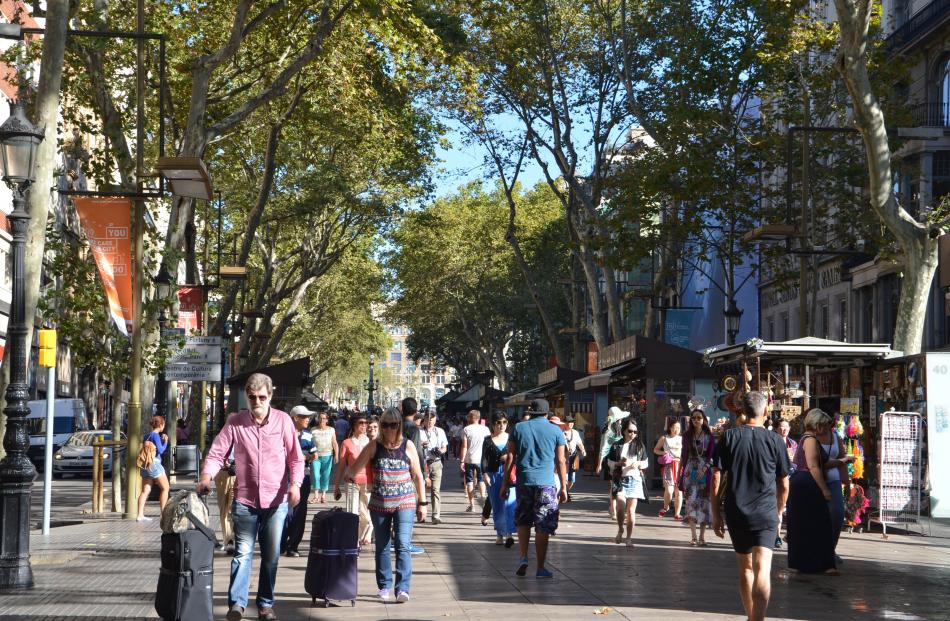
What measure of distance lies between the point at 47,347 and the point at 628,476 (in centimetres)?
692

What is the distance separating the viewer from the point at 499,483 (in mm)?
16422

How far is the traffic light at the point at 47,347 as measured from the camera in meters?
15.3

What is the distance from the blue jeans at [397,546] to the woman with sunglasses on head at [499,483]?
450cm

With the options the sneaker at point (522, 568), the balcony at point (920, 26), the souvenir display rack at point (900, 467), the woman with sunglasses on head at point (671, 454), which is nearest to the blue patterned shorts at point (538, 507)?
the sneaker at point (522, 568)

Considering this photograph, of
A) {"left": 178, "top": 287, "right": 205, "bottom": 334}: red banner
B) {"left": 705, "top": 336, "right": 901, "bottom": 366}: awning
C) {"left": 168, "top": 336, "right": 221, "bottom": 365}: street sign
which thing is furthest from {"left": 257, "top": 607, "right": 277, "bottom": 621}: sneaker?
{"left": 178, "top": 287, "right": 205, "bottom": 334}: red banner

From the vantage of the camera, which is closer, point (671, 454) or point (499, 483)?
point (499, 483)

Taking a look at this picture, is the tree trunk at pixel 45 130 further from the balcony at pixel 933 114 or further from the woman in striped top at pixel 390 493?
the balcony at pixel 933 114

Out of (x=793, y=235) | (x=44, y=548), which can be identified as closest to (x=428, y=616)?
(x=44, y=548)

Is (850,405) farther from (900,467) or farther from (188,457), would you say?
(188,457)

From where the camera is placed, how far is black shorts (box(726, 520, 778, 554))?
8703mm

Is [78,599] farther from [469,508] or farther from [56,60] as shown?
[469,508]

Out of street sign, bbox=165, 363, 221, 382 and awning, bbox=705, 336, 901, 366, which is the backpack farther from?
street sign, bbox=165, 363, 221, 382

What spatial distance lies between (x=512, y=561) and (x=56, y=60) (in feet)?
22.8

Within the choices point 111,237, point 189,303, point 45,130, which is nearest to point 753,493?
point 45,130
